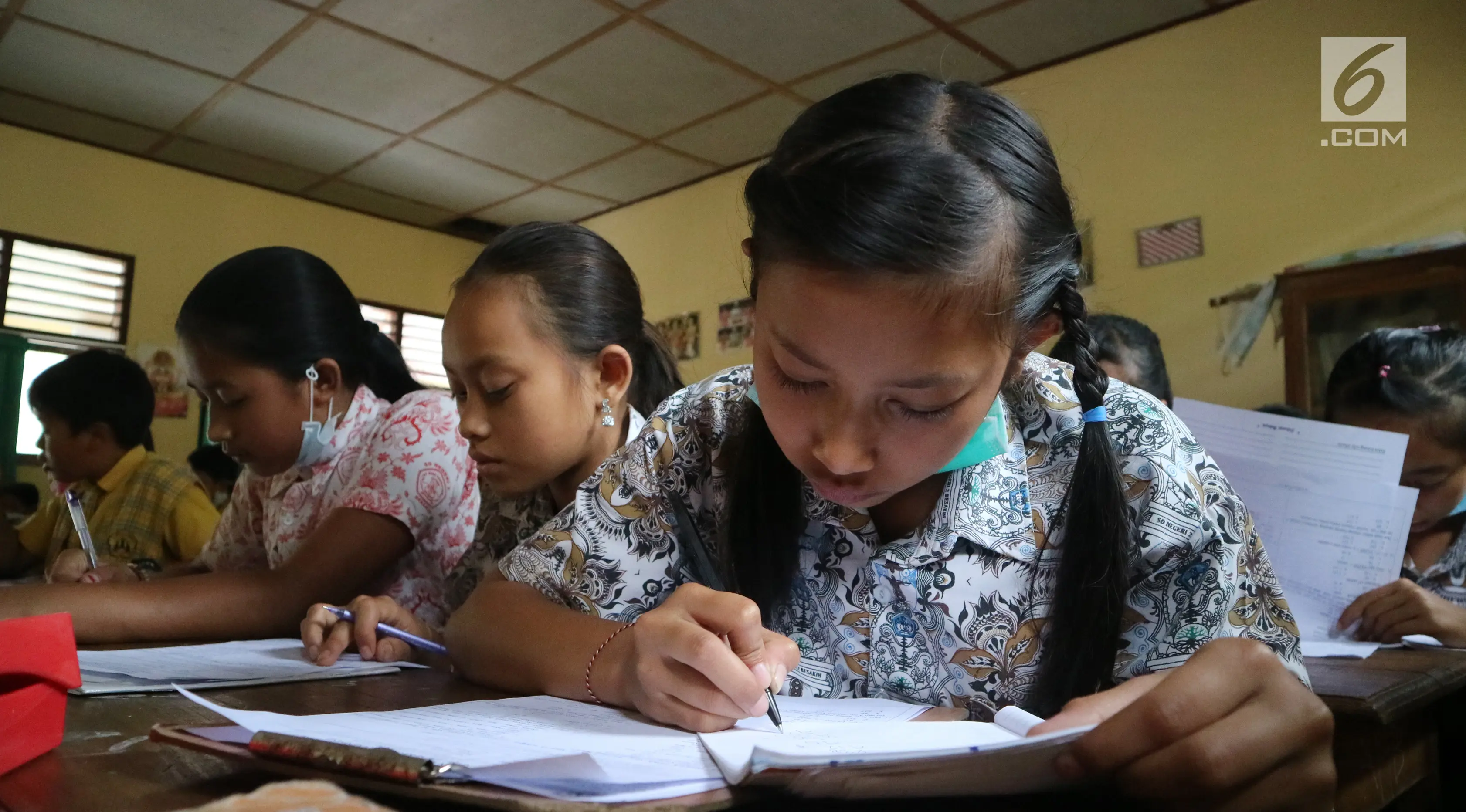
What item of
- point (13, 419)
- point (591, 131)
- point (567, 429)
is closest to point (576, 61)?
point (591, 131)

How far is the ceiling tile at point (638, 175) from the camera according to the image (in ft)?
13.8

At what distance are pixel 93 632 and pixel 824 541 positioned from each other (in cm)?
89

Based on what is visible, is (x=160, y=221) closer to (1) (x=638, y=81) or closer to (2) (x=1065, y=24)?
(1) (x=638, y=81)

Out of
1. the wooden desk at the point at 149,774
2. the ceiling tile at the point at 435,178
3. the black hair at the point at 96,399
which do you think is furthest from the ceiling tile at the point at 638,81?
the wooden desk at the point at 149,774

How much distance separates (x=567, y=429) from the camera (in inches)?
48.0

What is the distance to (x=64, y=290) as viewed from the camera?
4047 mm

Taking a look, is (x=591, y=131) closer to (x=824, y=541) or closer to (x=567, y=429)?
(x=567, y=429)

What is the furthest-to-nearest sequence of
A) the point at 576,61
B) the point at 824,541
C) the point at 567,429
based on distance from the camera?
the point at 576,61, the point at 567,429, the point at 824,541

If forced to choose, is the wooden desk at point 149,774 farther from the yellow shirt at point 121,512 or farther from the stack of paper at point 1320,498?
the yellow shirt at point 121,512

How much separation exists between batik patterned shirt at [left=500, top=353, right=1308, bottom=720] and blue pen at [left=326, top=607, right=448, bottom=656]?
0.54 feet

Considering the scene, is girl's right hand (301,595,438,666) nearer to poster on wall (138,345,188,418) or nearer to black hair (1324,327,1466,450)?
black hair (1324,327,1466,450)

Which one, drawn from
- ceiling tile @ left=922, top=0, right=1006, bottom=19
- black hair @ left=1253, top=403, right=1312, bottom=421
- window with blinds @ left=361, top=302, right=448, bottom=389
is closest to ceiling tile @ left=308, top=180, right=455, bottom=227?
window with blinds @ left=361, top=302, right=448, bottom=389

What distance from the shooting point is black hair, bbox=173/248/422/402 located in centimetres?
146

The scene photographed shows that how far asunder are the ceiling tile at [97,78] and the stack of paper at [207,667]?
323 centimetres
